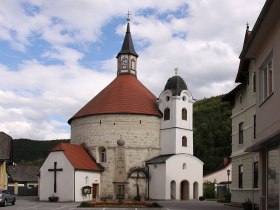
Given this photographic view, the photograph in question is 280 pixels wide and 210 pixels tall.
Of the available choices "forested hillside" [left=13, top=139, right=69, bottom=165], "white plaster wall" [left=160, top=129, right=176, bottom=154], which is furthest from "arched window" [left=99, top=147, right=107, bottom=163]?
"forested hillside" [left=13, top=139, right=69, bottom=165]

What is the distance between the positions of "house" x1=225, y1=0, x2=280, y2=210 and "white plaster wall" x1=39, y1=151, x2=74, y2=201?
36.7 m

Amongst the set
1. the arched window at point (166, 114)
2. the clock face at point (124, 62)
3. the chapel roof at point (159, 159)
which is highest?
the clock face at point (124, 62)

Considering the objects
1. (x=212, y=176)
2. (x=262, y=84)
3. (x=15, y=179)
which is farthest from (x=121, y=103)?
(x=262, y=84)

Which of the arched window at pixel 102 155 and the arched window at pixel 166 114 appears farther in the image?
the arched window at pixel 166 114

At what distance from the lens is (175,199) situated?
53812mm

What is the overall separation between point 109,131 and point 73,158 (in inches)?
249

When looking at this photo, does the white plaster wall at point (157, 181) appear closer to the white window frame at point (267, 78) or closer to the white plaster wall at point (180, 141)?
the white plaster wall at point (180, 141)

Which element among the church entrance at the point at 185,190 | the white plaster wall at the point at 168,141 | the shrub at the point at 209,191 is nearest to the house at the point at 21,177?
the white plaster wall at the point at 168,141

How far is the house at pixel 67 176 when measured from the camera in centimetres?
5097

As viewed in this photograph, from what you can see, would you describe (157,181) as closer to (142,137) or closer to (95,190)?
(142,137)

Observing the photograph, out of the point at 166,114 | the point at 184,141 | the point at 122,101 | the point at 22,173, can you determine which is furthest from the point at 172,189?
the point at 22,173

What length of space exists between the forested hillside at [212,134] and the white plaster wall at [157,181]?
27140 millimetres

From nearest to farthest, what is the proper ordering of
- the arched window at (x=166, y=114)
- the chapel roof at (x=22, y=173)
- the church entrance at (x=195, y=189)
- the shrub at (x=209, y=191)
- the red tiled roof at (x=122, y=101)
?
1. the church entrance at (x=195, y=189)
2. the red tiled roof at (x=122, y=101)
3. the arched window at (x=166, y=114)
4. the shrub at (x=209, y=191)
5. the chapel roof at (x=22, y=173)

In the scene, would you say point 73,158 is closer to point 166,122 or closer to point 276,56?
point 166,122
